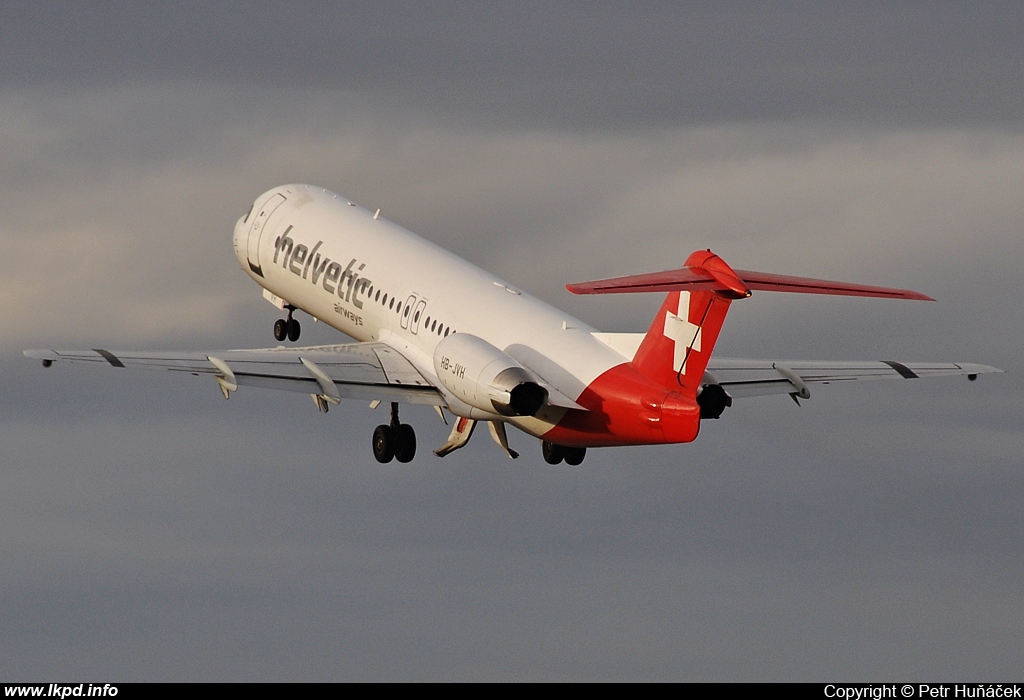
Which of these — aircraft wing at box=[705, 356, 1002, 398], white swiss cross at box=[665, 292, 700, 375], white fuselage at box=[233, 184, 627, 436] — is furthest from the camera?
aircraft wing at box=[705, 356, 1002, 398]

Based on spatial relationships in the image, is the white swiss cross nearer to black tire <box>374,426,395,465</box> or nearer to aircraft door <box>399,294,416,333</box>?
aircraft door <box>399,294,416,333</box>

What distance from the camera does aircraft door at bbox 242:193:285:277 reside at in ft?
194

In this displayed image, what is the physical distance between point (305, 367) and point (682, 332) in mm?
10378

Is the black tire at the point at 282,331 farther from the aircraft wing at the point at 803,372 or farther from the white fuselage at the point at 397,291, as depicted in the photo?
the aircraft wing at the point at 803,372

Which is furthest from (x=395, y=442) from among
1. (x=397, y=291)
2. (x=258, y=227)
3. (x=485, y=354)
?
(x=258, y=227)

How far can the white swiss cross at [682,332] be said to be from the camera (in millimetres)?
42688

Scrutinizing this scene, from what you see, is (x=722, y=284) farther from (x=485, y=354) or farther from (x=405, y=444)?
(x=405, y=444)

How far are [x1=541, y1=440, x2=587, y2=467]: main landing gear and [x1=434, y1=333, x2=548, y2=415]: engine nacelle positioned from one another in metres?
5.69

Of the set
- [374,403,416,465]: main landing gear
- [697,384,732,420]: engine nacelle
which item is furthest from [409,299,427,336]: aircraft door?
[697,384,732,420]: engine nacelle

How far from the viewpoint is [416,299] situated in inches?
2042

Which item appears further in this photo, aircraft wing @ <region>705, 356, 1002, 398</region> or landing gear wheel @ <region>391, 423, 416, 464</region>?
landing gear wheel @ <region>391, 423, 416, 464</region>

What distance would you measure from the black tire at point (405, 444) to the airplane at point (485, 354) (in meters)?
0.04

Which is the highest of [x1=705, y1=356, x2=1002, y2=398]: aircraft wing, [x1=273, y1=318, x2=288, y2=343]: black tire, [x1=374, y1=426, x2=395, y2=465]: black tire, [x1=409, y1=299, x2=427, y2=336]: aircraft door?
[x1=273, y1=318, x2=288, y2=343]: black tire

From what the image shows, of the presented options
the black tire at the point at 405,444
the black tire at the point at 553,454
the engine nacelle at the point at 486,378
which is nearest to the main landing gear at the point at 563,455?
the black tire at the point at 553,454
